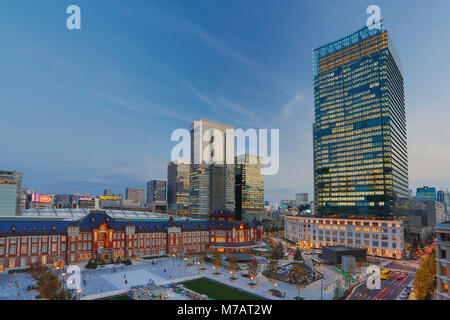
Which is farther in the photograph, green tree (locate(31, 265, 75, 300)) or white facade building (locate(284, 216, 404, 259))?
white facade building (locate(284, 216, 404, 259))

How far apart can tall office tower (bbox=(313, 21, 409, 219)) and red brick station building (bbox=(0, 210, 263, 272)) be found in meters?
61.4

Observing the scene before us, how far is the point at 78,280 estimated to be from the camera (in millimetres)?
80438

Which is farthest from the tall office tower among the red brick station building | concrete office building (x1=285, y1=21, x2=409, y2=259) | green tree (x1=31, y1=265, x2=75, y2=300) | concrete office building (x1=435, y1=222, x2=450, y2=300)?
green tree (x1=31, y1=265, x2=75, y2=300)

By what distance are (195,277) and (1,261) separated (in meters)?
62.2

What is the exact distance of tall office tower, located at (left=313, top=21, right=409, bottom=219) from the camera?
15850 centimetres

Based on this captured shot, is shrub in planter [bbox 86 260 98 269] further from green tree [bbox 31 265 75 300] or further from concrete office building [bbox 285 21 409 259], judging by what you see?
concrete office building [bbox 285 21 409 259]

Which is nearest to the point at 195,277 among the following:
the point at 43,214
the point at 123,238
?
the point at 123,238

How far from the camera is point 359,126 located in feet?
551

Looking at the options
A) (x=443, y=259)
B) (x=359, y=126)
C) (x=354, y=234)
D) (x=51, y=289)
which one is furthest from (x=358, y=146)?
(x=51, y=289)

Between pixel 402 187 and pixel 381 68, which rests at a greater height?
pixel 381 68

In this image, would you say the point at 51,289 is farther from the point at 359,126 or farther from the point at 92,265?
the point at 359,126

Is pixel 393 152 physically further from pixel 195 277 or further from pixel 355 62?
pixel 195 277

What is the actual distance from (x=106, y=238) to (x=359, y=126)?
146 meters

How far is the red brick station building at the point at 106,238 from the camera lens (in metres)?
95.1
